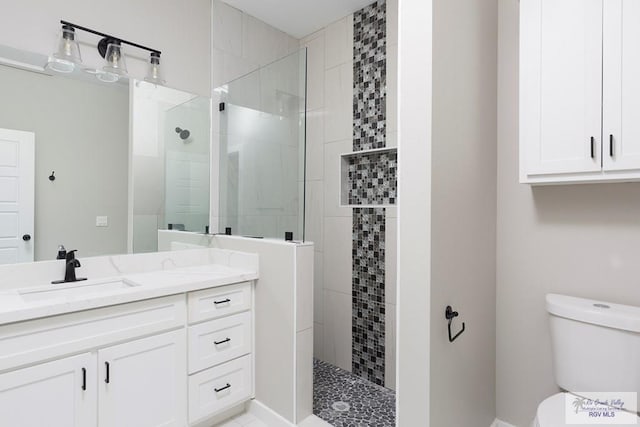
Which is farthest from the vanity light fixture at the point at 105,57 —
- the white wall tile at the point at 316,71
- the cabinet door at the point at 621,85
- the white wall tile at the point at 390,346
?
the cabinet door at the point at 621,85

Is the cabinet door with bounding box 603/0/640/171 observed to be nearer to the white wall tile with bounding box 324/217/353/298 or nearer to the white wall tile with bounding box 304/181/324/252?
the white wall tile with bounding box 324/217/353/298

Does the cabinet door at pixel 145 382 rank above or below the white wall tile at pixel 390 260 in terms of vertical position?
below

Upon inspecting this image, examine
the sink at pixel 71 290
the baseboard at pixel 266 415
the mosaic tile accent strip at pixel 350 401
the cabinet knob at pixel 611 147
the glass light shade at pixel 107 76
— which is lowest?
the mosaic tile accent strip at pixel 350 401

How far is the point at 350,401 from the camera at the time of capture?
220cm

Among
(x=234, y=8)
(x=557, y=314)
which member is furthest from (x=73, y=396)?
(x=234, y=8)

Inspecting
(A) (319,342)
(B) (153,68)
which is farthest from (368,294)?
(B) (153,68)

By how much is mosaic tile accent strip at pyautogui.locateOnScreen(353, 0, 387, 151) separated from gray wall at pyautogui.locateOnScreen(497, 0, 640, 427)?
2.56ft

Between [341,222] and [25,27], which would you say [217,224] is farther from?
[25,27]

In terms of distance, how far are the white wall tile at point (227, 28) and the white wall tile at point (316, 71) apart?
628mm

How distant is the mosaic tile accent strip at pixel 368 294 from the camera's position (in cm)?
240

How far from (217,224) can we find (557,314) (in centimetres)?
205

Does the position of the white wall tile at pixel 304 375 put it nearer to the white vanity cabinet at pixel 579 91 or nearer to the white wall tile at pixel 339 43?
the white vanity cabinet at pixel 579 91

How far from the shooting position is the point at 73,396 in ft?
4.54

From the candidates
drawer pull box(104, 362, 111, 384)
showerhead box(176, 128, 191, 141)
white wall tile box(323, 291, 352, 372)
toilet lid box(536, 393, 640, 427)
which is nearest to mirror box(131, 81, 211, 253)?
showerhead box(176, 128, 191, 141)
